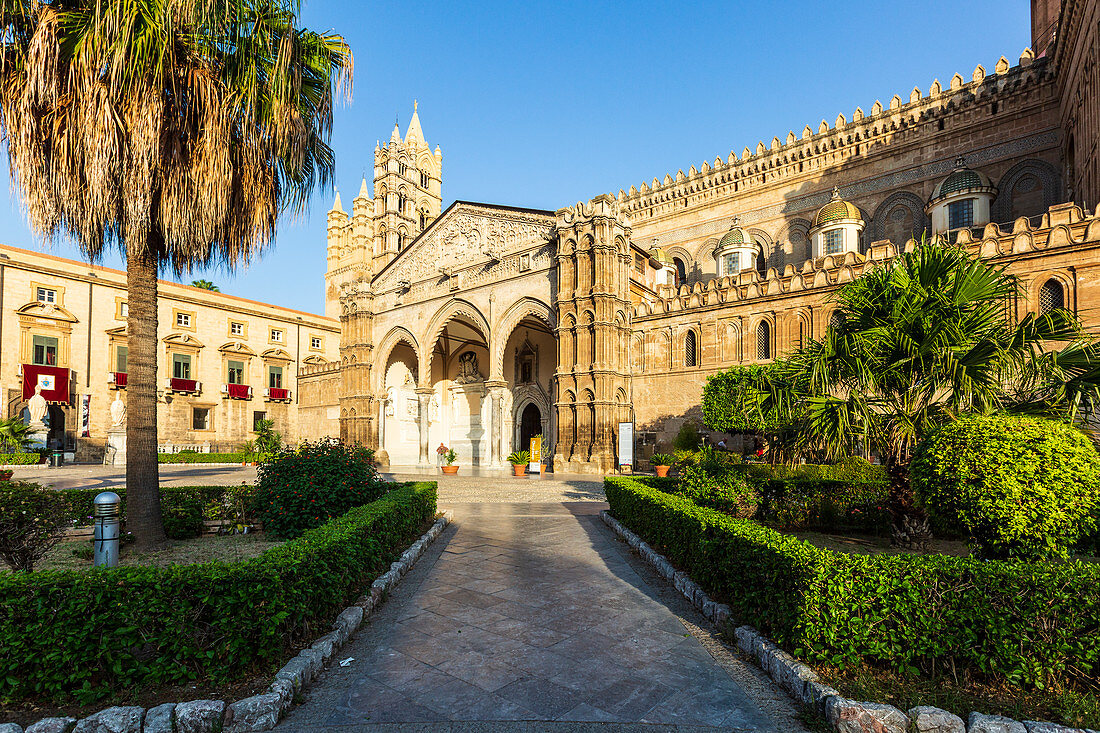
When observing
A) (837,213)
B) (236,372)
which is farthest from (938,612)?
(236,372)

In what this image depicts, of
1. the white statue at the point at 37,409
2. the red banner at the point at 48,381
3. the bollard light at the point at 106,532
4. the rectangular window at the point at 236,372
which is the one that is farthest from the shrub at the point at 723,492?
the rectangular window at the point at 236,372

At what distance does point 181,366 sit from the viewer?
40438 mm

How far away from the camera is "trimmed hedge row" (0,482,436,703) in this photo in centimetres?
377

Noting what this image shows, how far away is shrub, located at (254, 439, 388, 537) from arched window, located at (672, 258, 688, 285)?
29.4 metres

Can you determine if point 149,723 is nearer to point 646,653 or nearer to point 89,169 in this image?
point 646,653

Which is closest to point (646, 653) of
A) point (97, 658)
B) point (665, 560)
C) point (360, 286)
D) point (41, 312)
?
point (665, 560)

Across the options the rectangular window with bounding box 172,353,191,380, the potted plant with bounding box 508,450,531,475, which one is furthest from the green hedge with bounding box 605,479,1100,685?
the rectangular window with bounding box 172,353,191,380

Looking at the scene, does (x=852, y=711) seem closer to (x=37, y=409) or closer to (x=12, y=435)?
(x=12, y=435)

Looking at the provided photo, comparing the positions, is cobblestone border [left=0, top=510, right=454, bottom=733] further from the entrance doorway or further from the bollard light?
the entrance doorway

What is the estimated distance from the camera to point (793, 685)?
13.6ft

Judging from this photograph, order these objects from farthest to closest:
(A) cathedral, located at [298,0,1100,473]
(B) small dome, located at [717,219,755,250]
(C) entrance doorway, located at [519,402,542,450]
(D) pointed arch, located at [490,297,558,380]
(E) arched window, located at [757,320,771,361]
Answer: (C) entrance doorway, located at [519,402,542,450], (B) small dome, located at [717,219,755,250], (D) pointed arch, located at [490,297,558,380], (E) arched window, located at [757,320,771,361], (A) cathedral, located at [298,0,1100,473]

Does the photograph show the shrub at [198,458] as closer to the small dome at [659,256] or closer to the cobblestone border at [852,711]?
the small dome at [659,256]

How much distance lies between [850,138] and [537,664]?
3405 centimetres

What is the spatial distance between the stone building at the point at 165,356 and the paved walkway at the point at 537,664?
3440 cm
